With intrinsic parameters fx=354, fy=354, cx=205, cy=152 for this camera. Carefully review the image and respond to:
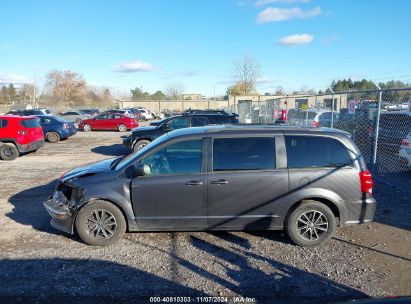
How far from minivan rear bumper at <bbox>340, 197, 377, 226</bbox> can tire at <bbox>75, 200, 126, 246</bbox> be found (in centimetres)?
320

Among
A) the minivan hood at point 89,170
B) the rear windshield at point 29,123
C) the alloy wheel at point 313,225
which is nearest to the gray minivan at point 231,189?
the alloy wheel at point 313,225

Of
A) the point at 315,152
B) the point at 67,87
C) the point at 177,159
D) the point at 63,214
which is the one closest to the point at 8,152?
the point at 63,214

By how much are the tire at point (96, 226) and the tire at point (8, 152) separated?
9.62m

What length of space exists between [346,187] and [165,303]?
2.98 metres

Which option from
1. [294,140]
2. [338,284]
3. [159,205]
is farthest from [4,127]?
[338,284]

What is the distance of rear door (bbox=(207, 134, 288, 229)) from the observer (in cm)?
497

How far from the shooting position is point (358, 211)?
16.7 ft

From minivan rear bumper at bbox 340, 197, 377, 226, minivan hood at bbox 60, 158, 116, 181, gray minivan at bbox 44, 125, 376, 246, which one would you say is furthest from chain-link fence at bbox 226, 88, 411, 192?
minivan hood at bbox 60, 158, 116, 181

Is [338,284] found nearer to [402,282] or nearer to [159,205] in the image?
[402,282]

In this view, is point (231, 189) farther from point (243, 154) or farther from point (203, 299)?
point (203, 299)

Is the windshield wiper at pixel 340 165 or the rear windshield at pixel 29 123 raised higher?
the rear windshield at pixel 29 123

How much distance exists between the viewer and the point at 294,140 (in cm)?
511

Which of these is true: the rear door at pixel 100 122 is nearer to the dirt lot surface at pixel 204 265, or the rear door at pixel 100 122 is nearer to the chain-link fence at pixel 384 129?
the chain-link fence at pixel 384 129

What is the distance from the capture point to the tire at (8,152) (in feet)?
42.6
